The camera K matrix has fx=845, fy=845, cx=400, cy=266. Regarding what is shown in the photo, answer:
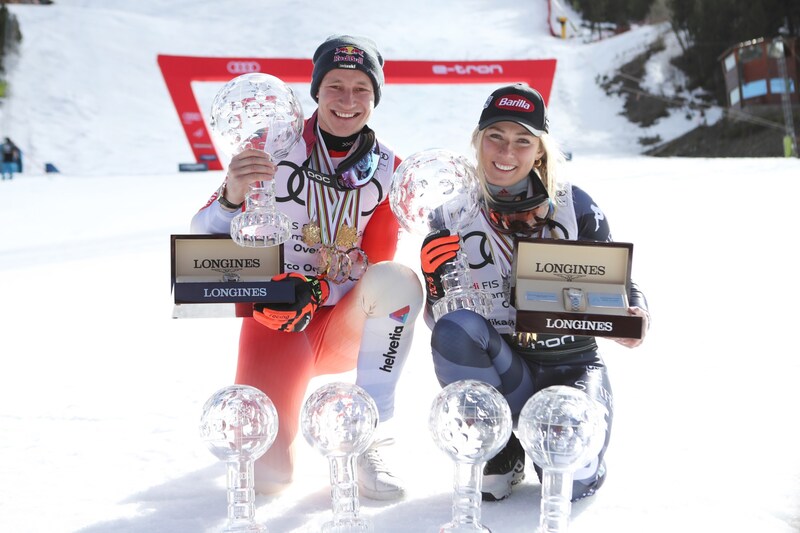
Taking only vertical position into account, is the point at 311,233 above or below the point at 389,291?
above

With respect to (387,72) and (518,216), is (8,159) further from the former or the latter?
(518,216)

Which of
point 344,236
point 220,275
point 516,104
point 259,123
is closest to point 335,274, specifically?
point 344,236

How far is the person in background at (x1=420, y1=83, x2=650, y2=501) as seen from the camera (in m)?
2.21

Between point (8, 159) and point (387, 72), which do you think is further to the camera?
point (8, 159)

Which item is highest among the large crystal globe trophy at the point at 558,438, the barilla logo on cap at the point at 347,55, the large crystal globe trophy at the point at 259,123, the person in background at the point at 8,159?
the person in background at the point at 8,159

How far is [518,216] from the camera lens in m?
2.37


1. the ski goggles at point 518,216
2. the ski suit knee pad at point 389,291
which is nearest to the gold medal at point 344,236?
the ski suit knee pad at point 389,291

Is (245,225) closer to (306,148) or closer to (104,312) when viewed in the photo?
(306,148)

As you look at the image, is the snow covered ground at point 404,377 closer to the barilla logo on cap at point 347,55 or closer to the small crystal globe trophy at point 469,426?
the small crystal globe trophy at point 469,426

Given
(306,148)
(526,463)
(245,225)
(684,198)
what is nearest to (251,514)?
(245,225)

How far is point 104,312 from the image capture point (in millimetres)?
4719

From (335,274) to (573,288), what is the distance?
80 centimetres

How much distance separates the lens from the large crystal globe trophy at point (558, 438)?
1.68 m

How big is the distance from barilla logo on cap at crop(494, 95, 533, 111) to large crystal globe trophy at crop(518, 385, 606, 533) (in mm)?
864
